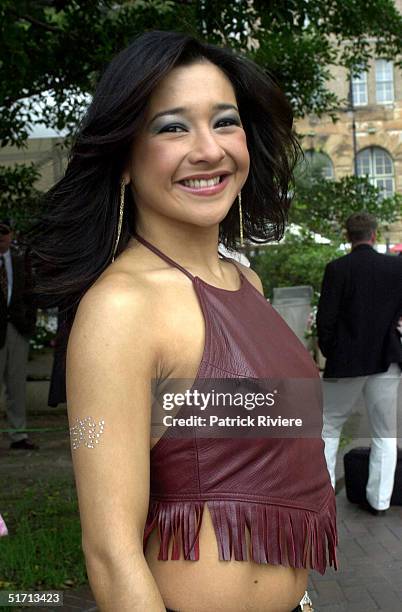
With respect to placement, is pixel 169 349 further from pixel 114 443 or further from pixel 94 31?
pixel 94 31

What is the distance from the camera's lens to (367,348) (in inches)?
219

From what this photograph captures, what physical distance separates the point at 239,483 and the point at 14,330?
6.53 m

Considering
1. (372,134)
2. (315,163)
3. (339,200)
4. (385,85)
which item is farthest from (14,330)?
(372,134)

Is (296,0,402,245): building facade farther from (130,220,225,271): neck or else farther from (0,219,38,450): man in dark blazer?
(130,220,225,271): neck

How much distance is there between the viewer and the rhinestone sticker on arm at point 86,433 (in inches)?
56.0

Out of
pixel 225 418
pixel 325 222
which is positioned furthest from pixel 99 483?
pixel 325 222

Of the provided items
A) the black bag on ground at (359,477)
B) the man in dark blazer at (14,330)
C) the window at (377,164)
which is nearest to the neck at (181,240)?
the black bag on ground at (359,477)

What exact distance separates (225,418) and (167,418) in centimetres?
10

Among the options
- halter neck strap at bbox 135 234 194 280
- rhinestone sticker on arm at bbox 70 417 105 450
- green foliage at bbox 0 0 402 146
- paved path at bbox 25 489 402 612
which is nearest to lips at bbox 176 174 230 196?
halter neck strap at bbox 135 234 194 280

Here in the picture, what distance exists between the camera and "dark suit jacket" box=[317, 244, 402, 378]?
557 cm

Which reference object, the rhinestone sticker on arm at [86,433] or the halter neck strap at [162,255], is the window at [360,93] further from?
the rhinestone sticker on arm at [86,433]

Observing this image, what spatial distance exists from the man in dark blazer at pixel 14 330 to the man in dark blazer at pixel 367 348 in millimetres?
2995

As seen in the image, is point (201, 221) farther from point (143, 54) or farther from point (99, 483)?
point (99, 483)

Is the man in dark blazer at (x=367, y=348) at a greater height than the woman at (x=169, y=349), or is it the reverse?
the woman at (x=169, y=349)
